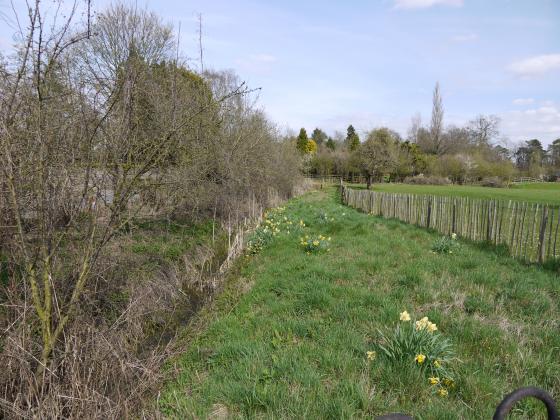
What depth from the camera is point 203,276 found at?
7094 millimetres

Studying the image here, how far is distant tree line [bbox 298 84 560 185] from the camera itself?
3169cm

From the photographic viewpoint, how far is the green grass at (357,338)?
263cm

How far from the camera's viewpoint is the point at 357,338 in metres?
3.47

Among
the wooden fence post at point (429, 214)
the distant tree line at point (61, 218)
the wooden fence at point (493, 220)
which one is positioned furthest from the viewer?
the wooden fence post at point (429, 214)

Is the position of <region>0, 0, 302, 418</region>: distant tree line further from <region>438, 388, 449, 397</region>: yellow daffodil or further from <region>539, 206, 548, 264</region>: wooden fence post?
<region>539, 206, 548, 264</region>: wooden fence post

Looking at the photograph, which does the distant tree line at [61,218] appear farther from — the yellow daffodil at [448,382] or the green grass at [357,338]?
the yellow daffodil at [448,382]

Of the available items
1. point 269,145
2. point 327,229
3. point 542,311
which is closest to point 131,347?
point 542,311

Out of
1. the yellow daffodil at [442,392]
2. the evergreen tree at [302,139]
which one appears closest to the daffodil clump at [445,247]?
the yellow daffodil at [442,392]

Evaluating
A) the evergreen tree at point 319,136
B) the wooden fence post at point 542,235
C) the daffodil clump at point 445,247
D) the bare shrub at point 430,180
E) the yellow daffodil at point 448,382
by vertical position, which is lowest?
the yellow daffodil at point 448,382

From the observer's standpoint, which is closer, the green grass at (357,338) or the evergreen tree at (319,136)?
the green grass at (357,338)

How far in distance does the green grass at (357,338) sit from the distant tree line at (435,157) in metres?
26.5

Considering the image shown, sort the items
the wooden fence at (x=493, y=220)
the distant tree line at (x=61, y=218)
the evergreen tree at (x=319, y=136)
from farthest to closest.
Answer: the evergreen tree at (x=319, y=136) < the wooden fence at (x=493, y=220) < the distant tree line at (x=61, y=218)

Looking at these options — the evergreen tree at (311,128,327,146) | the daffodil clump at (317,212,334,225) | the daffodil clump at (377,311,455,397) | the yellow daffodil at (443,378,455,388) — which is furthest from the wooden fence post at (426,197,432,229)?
the evergreen tree at (311,128,327,146)

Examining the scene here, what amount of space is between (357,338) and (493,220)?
5832 millimetres
